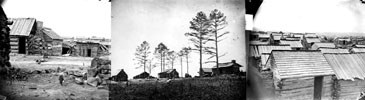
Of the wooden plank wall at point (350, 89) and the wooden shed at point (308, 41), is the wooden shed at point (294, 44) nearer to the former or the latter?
the wooden shed at point (308, 41)

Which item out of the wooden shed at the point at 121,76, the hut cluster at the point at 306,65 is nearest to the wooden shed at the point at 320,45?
the hut cluster at the point at 306,65

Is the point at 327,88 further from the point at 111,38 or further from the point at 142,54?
the point at 111,38

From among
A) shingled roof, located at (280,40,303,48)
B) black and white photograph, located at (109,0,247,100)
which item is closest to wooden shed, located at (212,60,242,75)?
black and white photograph, located at (109,0,247,100)

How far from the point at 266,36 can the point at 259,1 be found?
0.40m

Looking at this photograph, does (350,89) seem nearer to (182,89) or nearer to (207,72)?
(207,72)

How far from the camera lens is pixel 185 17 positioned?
2.36m

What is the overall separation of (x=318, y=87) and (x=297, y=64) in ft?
1.20

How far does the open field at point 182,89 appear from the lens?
233 cm

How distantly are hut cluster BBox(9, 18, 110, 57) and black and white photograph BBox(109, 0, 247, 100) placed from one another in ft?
1.10

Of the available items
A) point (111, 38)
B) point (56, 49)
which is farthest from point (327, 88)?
point (56, 49)

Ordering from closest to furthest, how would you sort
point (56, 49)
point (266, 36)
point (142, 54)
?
point (142, 54), point (266, 36), point (56, 49)

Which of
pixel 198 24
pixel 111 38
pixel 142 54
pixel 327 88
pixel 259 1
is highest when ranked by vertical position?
pixel 259 1

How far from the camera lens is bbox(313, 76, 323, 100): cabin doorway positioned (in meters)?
2.46

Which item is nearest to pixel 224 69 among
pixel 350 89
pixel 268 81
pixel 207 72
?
pixel 207 72
